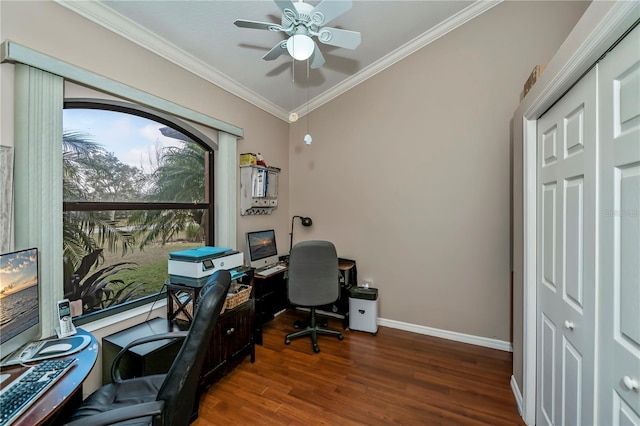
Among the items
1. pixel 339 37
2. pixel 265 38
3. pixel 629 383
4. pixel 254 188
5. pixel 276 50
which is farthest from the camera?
pixel 254 188

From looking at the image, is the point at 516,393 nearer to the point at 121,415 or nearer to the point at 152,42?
the point at 121,415

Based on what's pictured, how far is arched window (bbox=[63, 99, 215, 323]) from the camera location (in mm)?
1784

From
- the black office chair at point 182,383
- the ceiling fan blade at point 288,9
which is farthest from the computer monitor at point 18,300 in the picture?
the ceiling fan blade at point 288,9

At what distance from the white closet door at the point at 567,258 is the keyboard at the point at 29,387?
212cm

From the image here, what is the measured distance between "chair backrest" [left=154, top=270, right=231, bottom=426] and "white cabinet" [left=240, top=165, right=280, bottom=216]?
1915 millimetres

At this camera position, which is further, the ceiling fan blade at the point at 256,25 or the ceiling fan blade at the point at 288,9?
the ceiling fan blade at the point at 256,25

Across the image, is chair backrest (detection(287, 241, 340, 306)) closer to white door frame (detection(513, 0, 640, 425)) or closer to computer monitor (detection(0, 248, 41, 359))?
white door frame (detection(513, 0, 640, 425))

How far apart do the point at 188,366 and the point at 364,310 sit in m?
2.22

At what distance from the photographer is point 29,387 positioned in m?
1.00

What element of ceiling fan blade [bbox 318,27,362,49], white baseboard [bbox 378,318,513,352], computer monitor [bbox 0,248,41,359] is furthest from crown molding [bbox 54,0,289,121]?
white baseboard [bbox 378,318,513,352]

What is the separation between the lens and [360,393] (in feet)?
6.48

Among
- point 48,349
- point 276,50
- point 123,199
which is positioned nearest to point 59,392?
point 48,349

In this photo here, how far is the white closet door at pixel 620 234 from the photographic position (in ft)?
2.81

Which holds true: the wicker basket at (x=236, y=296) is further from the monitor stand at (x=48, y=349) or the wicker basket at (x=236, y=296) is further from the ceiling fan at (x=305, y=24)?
the ceiling fan at (x=305, y=24)
